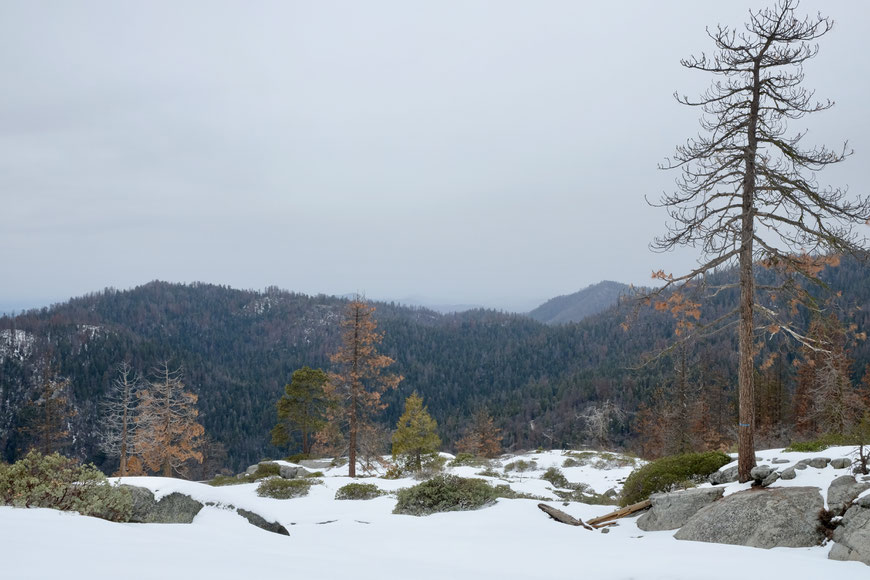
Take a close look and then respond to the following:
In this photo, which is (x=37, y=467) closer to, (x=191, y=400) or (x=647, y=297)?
(x=647, y=297)

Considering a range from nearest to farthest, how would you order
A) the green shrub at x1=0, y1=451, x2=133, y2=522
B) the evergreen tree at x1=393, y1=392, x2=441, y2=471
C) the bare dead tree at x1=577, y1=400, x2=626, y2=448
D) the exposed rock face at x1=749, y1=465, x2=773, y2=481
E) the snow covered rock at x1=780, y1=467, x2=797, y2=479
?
the green shrub at x1=0, y1=451, x2=133, y2=522
the snow covered rock at x1=780, y1=467, x2=797, y2=479
the exposed rock face at x1=749, y1=465, x2=773, y2=481
the evergreen tree at x1=393, y1=392, x2=441, y2=471
the bare dead tree at x1=577, y1=400, x2=626, y2=448

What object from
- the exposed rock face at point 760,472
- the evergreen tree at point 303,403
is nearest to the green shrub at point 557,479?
the exposed rock face at point 760,472

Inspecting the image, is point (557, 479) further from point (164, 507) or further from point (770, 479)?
point (164, 507)

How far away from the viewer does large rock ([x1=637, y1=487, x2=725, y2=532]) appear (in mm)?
9789

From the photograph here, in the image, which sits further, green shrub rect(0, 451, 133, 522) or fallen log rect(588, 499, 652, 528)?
fallen log rect(588, 499, 652, 528)

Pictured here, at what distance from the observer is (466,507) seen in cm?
1264

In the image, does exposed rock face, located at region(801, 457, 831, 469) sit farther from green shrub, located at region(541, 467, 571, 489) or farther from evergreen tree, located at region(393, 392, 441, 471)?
evergreen tree, located at region(393, 392, 441, 471)

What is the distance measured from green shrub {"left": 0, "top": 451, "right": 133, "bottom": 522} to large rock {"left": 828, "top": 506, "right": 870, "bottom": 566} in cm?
1097

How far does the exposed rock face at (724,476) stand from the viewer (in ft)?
36.8

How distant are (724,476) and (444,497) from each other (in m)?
7.00

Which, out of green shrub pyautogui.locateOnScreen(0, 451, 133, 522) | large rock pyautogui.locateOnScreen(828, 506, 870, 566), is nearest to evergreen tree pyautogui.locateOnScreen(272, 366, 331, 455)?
green shrub pyautogui.locateOnScreen(0, 451, 133, 522)

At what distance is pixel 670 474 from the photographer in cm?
1238

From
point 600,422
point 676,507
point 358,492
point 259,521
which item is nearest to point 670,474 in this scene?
point 676,507

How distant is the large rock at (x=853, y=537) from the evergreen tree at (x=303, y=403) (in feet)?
121
